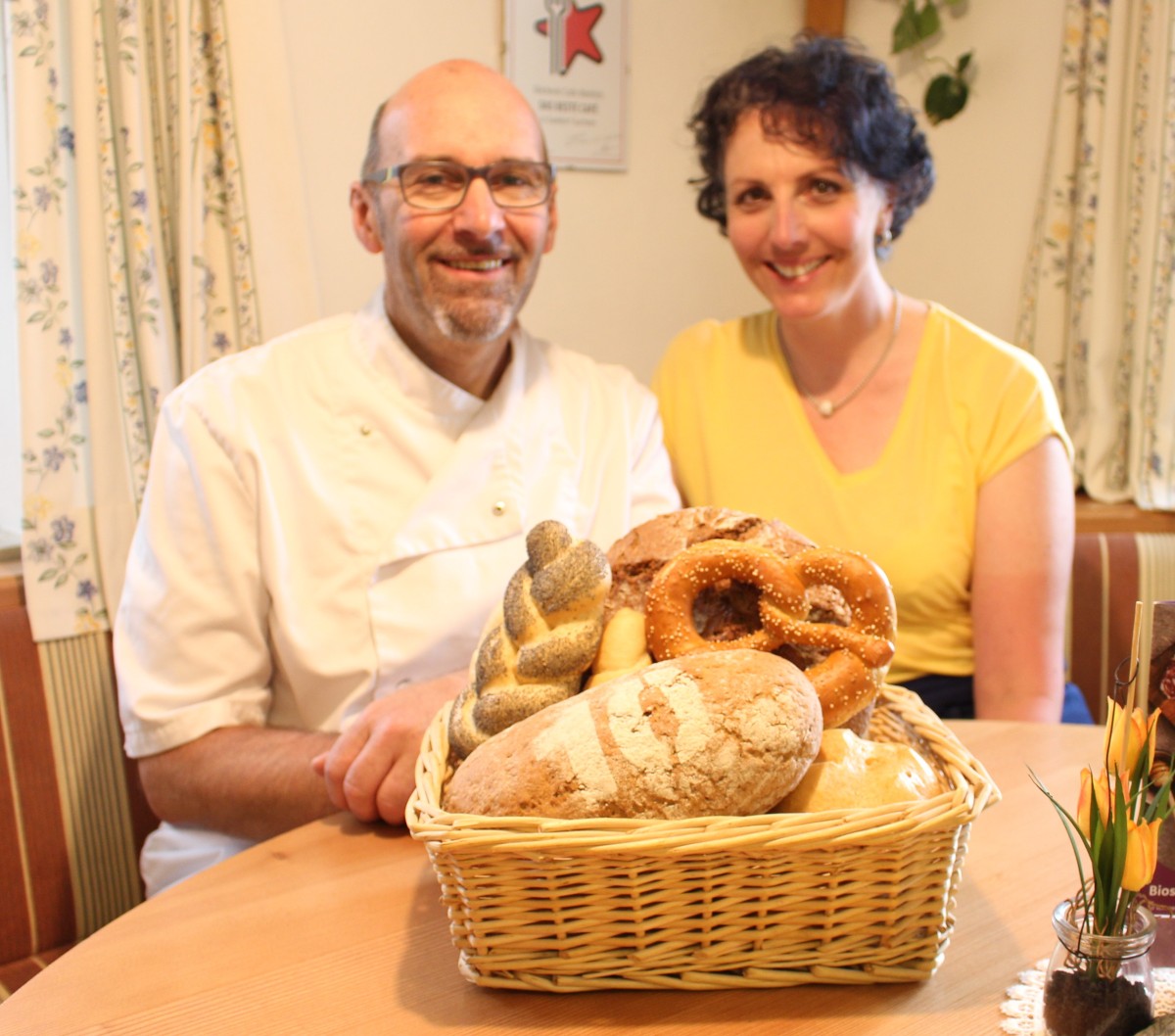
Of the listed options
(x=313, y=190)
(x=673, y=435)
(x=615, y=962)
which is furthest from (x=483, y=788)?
(x=313, y=190)

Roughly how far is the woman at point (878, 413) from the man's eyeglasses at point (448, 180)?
382 millimetres

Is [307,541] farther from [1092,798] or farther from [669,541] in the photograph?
[1092,798]

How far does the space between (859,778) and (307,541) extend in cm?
92

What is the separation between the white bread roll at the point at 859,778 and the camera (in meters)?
0.81

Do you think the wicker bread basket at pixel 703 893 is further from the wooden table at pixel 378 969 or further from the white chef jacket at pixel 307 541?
the white chef jacket at pixel 307 541

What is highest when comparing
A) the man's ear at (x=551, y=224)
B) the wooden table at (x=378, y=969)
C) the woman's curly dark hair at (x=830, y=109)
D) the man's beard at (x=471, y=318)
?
the woman's curly dark hair at (x=830, y=109)

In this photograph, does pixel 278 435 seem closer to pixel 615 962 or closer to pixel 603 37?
pixel 615 962

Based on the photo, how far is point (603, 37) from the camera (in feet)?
8.46

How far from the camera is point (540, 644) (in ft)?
3.08

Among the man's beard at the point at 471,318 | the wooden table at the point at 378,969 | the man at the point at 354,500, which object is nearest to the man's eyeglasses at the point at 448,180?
the man at the point at 354,500

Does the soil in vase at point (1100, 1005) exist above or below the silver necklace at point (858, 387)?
below

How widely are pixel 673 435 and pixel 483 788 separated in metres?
1.22

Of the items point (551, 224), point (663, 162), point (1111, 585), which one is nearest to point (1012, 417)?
point (1111, 585)

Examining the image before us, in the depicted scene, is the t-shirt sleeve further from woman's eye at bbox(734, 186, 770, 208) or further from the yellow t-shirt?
woman's eye at bbox(734, 186, 770, 208)
